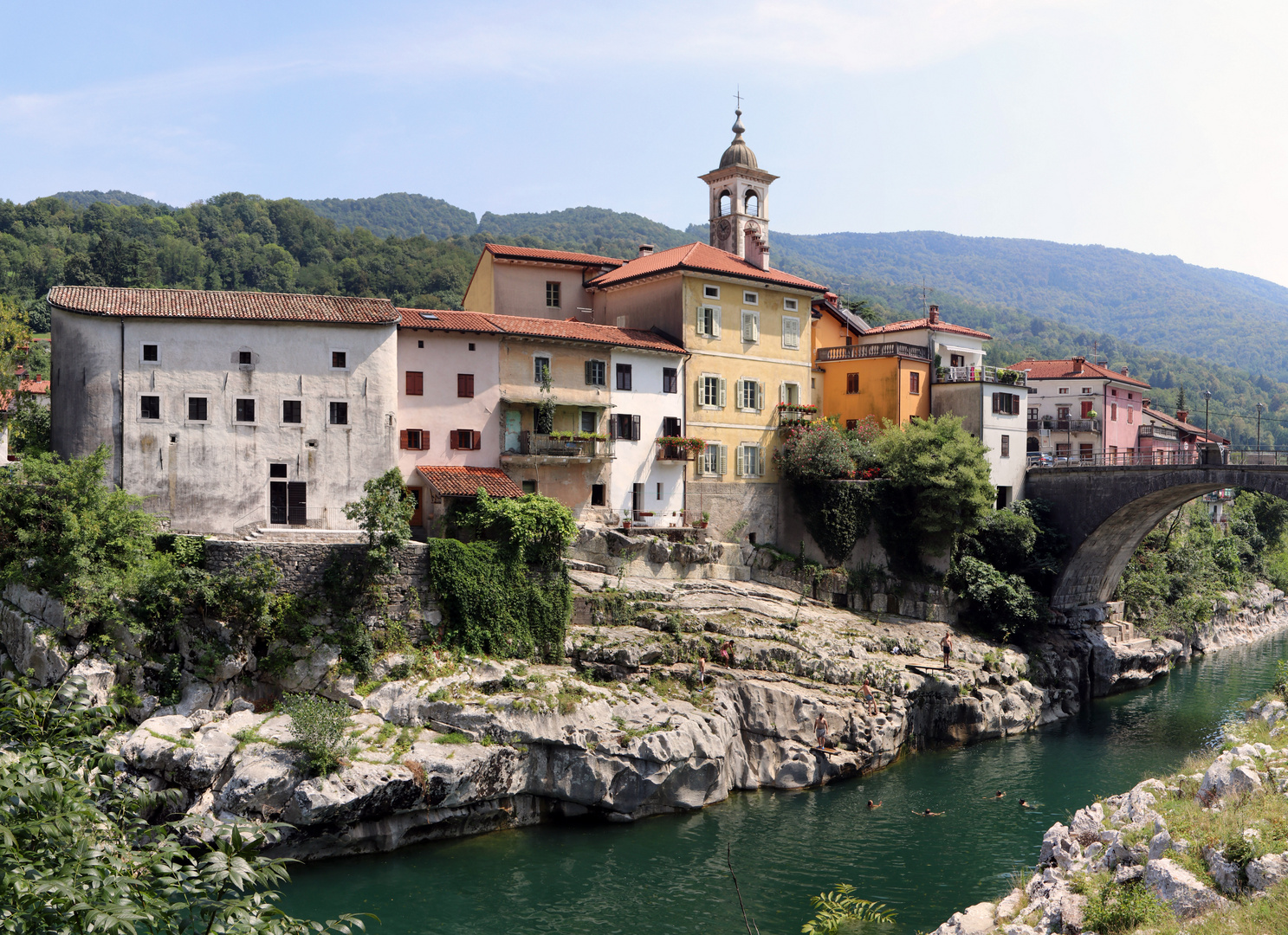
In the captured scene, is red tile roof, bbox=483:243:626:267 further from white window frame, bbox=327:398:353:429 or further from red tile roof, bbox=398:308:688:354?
white window frame, bbox=327:398:353:429

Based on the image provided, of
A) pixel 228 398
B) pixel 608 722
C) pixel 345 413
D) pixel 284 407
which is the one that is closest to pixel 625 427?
pixel 345 413

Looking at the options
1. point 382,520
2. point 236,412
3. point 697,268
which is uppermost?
point 697,268

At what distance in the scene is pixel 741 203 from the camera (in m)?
60.9

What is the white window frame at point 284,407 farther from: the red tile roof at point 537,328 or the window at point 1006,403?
the window at point 1006,403

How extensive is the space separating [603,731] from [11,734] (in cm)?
2437

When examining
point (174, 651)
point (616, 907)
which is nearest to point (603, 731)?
point (616, 907)

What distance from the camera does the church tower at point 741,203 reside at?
60656 millimetres

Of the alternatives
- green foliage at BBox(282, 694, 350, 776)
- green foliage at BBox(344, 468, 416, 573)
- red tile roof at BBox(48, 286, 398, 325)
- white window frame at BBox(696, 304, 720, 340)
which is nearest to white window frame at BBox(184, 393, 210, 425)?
red tile roof at BBox(48, 286, 398, 325)

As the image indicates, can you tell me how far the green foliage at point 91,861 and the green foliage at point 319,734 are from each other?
802 inches

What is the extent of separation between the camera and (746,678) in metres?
41.2

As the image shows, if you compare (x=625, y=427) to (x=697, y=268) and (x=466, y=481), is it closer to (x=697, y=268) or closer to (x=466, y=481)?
(x=697, y=268)

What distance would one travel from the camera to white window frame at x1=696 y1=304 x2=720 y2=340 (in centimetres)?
5356

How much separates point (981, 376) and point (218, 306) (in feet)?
138

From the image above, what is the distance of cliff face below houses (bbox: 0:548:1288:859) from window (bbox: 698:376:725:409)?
9896 mm
